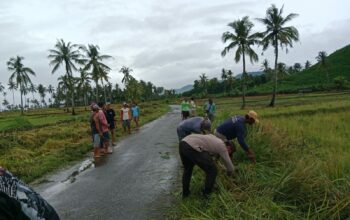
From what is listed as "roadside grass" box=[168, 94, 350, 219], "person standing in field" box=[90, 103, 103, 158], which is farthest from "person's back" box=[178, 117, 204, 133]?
"person standing in field" box=[90, 103, 103, 158]

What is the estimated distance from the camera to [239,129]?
8133mm

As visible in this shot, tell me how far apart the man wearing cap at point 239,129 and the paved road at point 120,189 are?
1.58 meters

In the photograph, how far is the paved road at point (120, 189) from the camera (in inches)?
271

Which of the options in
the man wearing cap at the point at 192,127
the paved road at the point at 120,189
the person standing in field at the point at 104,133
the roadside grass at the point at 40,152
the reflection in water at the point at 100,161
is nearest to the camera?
the paved road at the point at 120,189

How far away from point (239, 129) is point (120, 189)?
9.16 feet

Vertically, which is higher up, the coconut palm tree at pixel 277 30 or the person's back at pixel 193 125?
the coconut palm tree at pixel 277 30

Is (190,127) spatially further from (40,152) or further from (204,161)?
(40,152)

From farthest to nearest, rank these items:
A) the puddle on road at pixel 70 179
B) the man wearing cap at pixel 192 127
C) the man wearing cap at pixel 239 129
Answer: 1. the puddle on road at pixel 70 179
2. the man wearing cap at pixel 192 127
3. the man wearing cap at pixel 239 129

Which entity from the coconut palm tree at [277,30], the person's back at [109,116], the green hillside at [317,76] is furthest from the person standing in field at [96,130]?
the green hillside at [317,76]

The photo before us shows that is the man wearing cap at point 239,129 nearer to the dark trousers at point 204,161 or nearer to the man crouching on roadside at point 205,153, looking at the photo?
the man crouching on roadside at point 205,153

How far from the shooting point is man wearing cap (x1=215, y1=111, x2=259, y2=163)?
8070mm

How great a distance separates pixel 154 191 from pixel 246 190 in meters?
2.30

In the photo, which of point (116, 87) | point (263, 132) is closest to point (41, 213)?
point (263, 132)

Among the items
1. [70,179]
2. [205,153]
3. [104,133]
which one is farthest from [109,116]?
[205,153]
